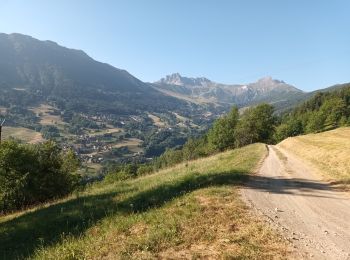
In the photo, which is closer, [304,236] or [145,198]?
[304,236]

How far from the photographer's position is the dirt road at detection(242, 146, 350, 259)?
39.3ft

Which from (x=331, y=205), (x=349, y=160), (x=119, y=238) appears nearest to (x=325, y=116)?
(x=349, y=160)

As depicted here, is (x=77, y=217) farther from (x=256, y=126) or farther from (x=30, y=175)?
(x=256, y=126)

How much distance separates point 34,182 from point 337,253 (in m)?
46.4

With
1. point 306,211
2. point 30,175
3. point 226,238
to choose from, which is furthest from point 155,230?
point 30,175

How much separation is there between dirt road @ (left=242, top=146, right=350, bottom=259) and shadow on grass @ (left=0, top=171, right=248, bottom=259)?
343 centimetres

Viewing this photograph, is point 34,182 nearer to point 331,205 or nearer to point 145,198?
point 145,198

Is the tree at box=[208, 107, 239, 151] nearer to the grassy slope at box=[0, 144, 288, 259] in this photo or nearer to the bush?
the bush

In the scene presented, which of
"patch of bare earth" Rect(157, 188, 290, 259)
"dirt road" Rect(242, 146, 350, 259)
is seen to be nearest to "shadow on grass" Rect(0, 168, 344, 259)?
"dirt road" Rect(242, 146, 350, 259)

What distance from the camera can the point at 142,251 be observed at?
1136 cm

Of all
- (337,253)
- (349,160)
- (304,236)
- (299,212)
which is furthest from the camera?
(349,160)

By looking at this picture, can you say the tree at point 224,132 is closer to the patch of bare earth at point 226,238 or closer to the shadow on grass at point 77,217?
the shadow on grass at point 77,217

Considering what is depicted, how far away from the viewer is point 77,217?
1995 centimetres

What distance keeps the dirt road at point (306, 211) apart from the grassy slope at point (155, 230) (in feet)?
2.89
